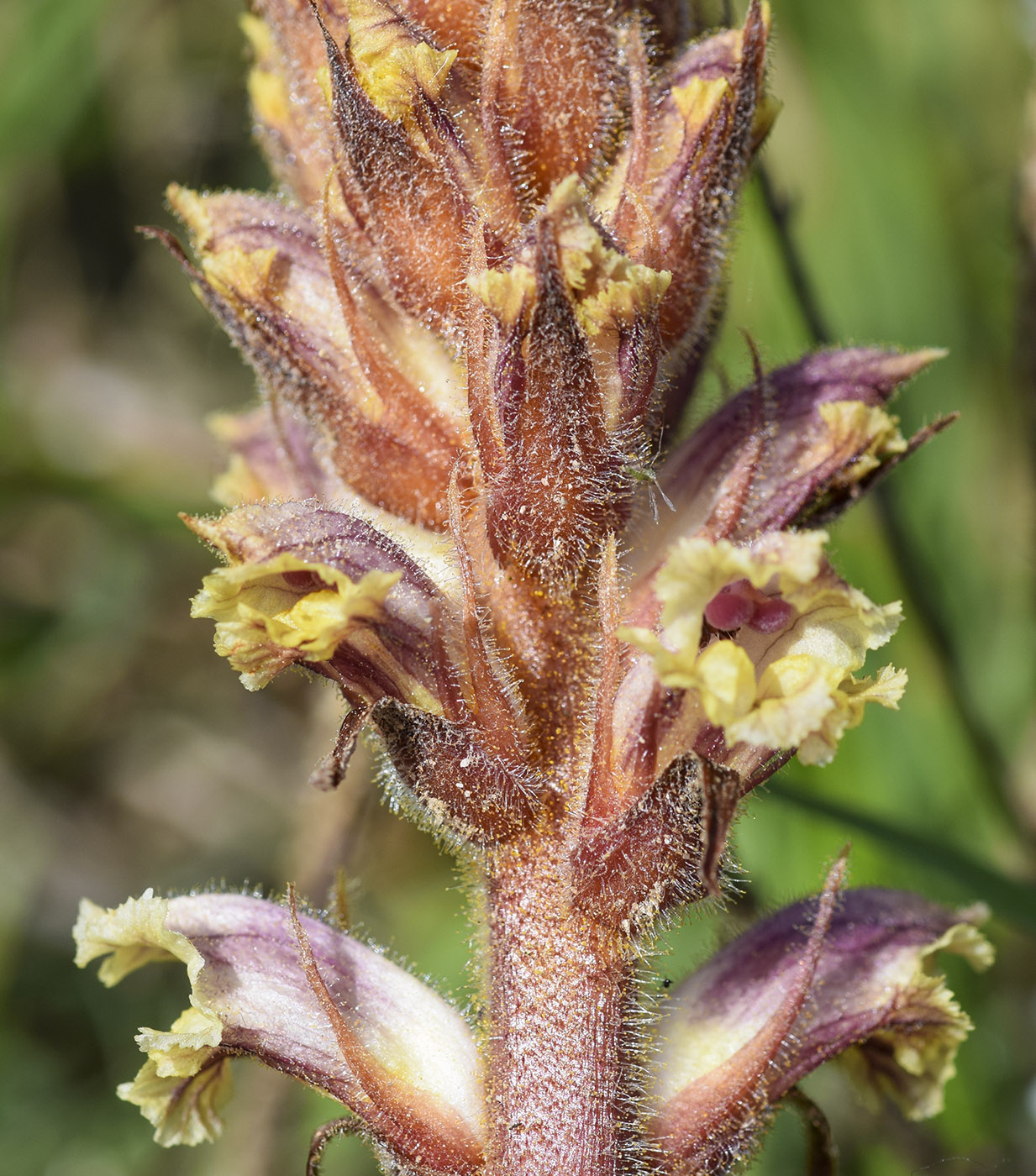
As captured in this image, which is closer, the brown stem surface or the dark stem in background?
the brown stem surface

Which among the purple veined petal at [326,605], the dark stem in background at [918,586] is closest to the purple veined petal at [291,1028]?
the purple veined petal at [326,605]

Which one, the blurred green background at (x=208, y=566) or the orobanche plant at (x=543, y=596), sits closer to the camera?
the orobanche plant at (x=543, y=596)

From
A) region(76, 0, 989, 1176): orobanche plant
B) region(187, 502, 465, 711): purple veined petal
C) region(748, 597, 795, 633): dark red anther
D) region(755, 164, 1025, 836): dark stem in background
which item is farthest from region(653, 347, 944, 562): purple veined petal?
region(755, 164, 1025, 836): dark stem in background

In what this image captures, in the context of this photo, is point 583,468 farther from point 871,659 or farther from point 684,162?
point 871,659

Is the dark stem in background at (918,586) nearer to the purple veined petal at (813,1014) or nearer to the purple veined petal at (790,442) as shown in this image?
the purple veined petal at (790,442)

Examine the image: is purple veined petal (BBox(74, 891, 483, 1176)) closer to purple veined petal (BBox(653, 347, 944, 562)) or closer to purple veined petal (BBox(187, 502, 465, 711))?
purple veined petal (BBox(187, 502, 465, 711))

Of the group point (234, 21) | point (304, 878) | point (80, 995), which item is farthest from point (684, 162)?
point (234, 21)
